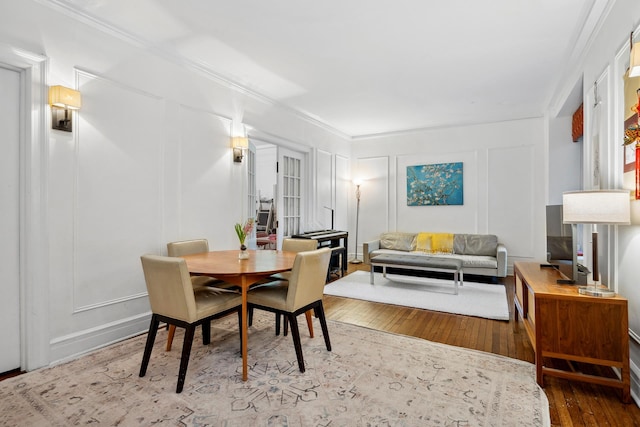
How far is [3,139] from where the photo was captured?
2.19 metres

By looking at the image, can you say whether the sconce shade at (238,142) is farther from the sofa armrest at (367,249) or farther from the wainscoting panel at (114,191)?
the sofa armrest at (367,249)

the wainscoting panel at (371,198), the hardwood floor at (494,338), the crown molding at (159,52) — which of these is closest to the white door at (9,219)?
the crown molding at (159,52)

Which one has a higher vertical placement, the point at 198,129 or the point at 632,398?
the point at 198,129

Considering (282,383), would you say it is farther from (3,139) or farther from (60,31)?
(60,31)

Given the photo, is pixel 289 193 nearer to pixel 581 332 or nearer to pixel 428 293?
pixel 428 293

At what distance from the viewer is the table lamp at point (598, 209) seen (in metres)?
1.92

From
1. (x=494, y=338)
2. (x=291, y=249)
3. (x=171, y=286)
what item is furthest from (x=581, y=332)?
(x=171, y=286)

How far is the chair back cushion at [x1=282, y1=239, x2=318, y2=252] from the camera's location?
335 centimetres

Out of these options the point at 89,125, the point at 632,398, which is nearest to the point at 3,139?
the point at 89,125

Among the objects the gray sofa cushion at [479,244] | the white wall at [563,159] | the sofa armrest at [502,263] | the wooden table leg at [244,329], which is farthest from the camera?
the gray sofa cushion at [479,244]

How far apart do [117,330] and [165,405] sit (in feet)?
4.12

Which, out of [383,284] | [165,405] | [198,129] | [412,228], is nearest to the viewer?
[165,405]

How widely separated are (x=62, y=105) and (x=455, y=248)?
5.63 m

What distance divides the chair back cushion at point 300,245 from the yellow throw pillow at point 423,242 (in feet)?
10.6
